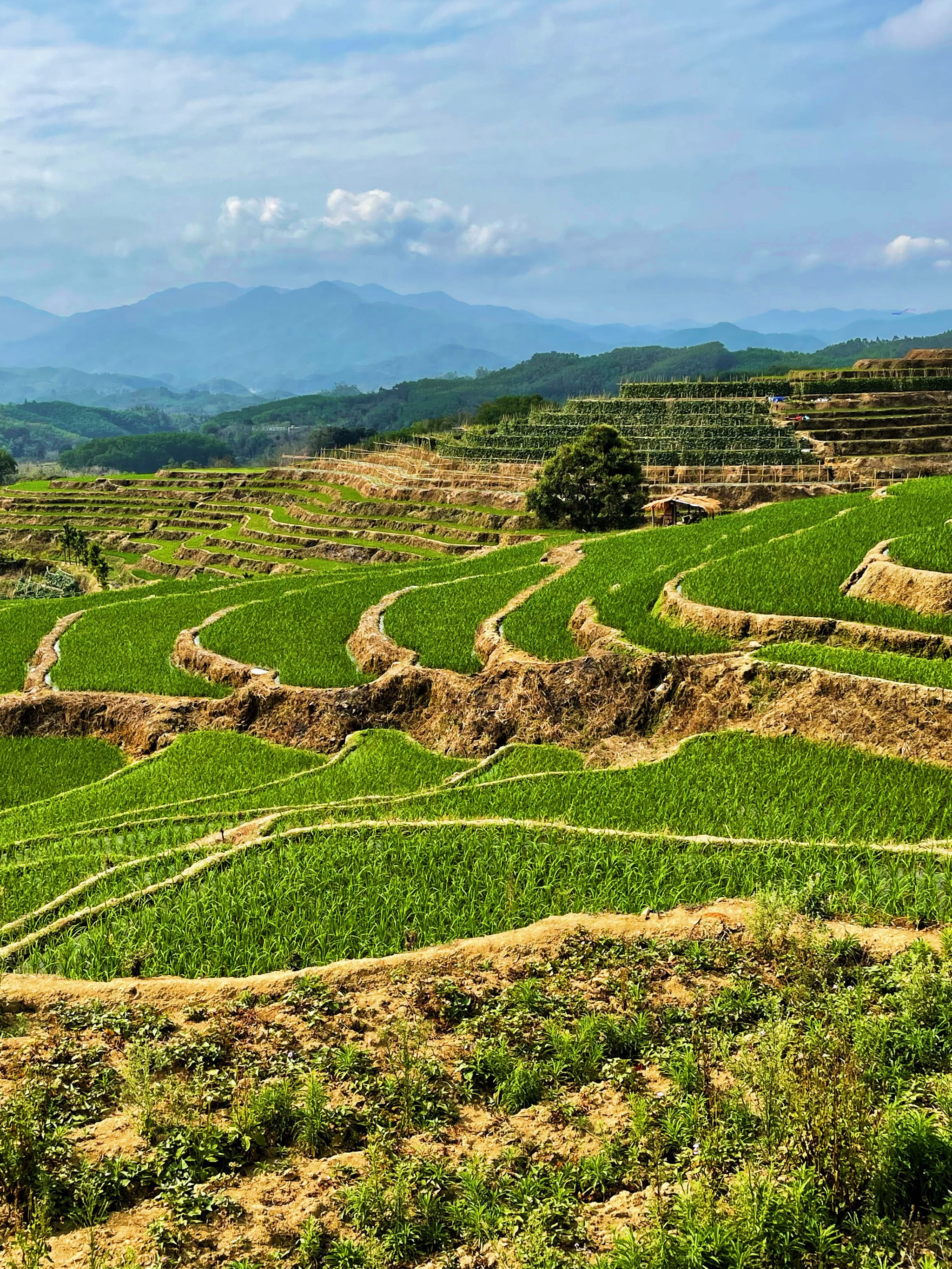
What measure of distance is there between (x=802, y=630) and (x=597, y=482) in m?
28.0

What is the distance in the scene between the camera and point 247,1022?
5.70 meters

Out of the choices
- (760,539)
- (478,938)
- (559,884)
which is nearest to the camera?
(478,938)

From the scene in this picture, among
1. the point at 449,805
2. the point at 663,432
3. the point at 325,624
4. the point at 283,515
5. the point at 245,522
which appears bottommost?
the point at 449,805

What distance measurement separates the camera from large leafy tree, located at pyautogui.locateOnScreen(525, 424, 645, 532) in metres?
40.3

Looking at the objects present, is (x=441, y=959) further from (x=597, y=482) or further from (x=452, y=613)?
(x=597, y=482)

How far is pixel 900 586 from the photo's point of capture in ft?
44.2

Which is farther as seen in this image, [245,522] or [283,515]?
[283,515]

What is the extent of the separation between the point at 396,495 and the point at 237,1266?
171 ft

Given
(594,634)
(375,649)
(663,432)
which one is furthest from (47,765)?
(663,432)

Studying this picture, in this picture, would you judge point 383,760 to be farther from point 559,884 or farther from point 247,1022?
point 247,1022

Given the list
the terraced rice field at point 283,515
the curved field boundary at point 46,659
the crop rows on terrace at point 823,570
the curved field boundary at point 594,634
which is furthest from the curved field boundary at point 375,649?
the terraced rice field at point 283,515

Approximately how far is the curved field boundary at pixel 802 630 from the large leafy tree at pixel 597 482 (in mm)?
26114

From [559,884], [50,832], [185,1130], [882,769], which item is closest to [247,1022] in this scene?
[185,1130]

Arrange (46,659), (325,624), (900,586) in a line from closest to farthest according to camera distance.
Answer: (900,586), (46,659), (325,624)
